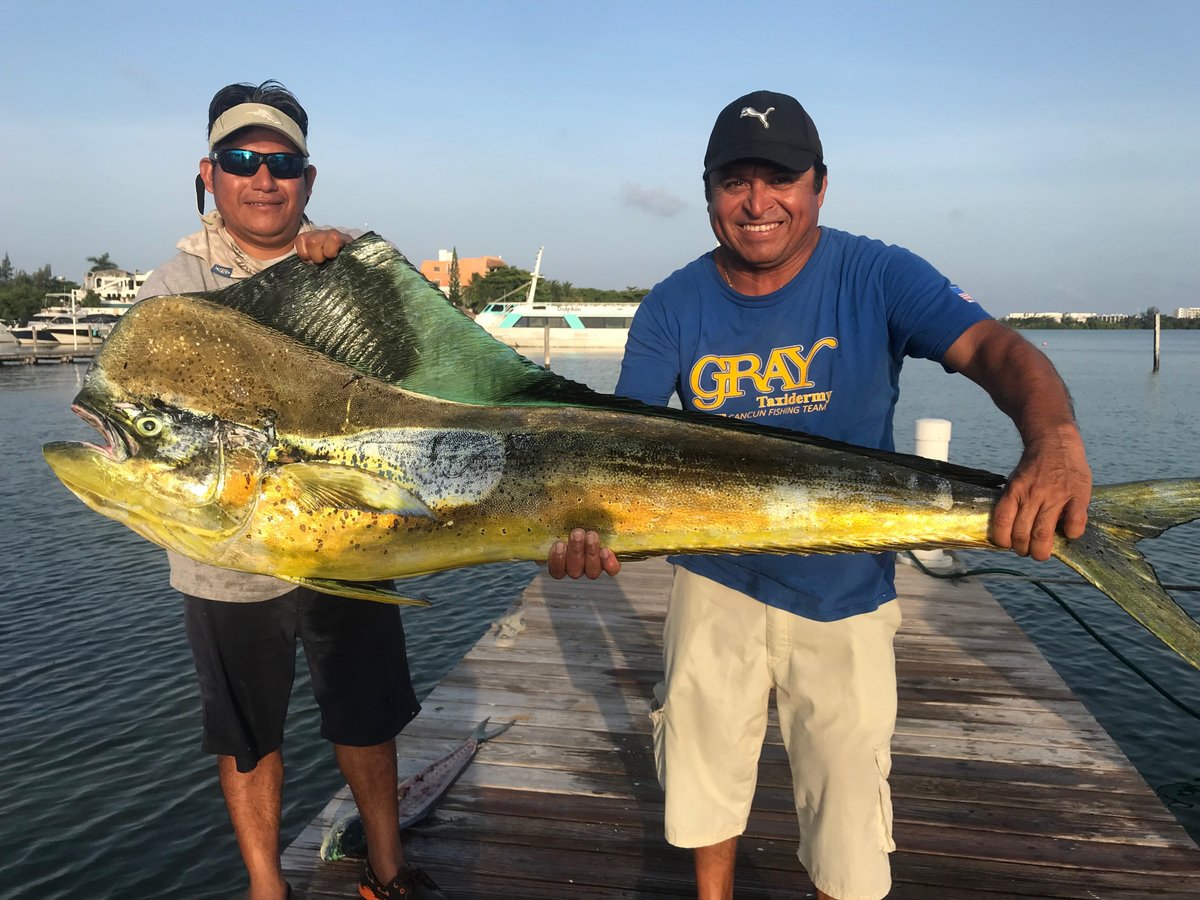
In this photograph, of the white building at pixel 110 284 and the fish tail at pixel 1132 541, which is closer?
the fish tail at pixel 1132 541

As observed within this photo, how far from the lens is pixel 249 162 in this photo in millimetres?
2430

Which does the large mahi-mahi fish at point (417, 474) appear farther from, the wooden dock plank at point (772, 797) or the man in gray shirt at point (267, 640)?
the wooden dock plank at point (772, 797)

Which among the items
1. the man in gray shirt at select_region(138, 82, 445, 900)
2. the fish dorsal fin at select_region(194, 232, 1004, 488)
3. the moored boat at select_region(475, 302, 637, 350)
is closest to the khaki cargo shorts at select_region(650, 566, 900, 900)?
the fish dorsal fin at select_region(194, 232, 1004, 488)

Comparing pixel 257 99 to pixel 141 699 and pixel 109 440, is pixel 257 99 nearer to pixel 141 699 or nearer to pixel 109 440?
pixel 109 440

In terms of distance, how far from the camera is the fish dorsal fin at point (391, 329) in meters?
2.00

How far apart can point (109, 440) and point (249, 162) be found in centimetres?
101

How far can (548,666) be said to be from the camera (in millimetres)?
4891

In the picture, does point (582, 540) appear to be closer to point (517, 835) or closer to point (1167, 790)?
point (517, 835)

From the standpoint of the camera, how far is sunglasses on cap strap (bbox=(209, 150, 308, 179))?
7.95 ft

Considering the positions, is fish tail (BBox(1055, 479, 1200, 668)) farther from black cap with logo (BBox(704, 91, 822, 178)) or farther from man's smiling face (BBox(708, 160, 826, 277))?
black cap with logo (BBox(704, 91, 822, 178))

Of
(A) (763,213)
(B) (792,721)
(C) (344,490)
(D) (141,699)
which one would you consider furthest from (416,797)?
(D) (141,699)

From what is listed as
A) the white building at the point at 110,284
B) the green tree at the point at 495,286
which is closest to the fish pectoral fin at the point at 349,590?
the green tree at the point at 495,286

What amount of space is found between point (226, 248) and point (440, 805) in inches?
89.6

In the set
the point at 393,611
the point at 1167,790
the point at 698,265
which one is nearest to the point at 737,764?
the point at 393,611
